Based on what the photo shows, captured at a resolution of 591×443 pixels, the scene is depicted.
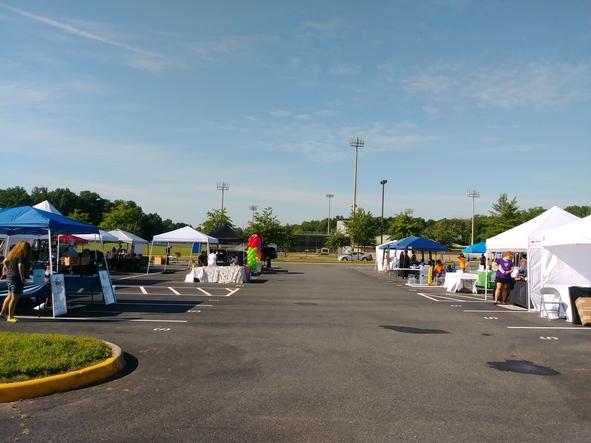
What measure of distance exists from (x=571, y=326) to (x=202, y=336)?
335 inches

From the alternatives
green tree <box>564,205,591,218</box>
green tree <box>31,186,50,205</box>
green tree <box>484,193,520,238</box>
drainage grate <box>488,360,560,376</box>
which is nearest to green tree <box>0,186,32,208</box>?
green tree <box>31,186,50,205</box>

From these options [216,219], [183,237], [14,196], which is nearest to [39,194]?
[14,196]

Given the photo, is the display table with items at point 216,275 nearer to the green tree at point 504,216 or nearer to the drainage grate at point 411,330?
the drainage grate at point 411,330

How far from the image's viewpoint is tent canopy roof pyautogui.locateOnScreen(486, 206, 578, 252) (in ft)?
59.8

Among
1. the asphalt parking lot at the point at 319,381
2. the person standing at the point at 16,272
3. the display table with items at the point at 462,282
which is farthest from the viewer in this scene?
the display table with items at the point at 462,282

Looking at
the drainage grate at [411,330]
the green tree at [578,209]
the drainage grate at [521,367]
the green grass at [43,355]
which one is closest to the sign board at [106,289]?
the green grass at [43,355]

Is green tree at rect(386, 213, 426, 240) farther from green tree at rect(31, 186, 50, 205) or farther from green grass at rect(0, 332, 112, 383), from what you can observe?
green tree at rect(31, 186, 50, 205)

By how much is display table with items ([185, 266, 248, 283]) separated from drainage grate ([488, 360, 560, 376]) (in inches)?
678

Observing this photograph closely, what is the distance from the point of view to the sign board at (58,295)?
12336 millimetres

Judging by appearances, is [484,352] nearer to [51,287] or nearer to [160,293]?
[51,287]

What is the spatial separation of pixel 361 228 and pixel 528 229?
55.4m

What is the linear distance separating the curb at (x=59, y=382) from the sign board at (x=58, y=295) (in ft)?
18.8

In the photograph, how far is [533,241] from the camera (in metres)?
16.1

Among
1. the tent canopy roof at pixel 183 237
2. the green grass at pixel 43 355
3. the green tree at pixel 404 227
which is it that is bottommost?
the green grass at pixel 43 355
